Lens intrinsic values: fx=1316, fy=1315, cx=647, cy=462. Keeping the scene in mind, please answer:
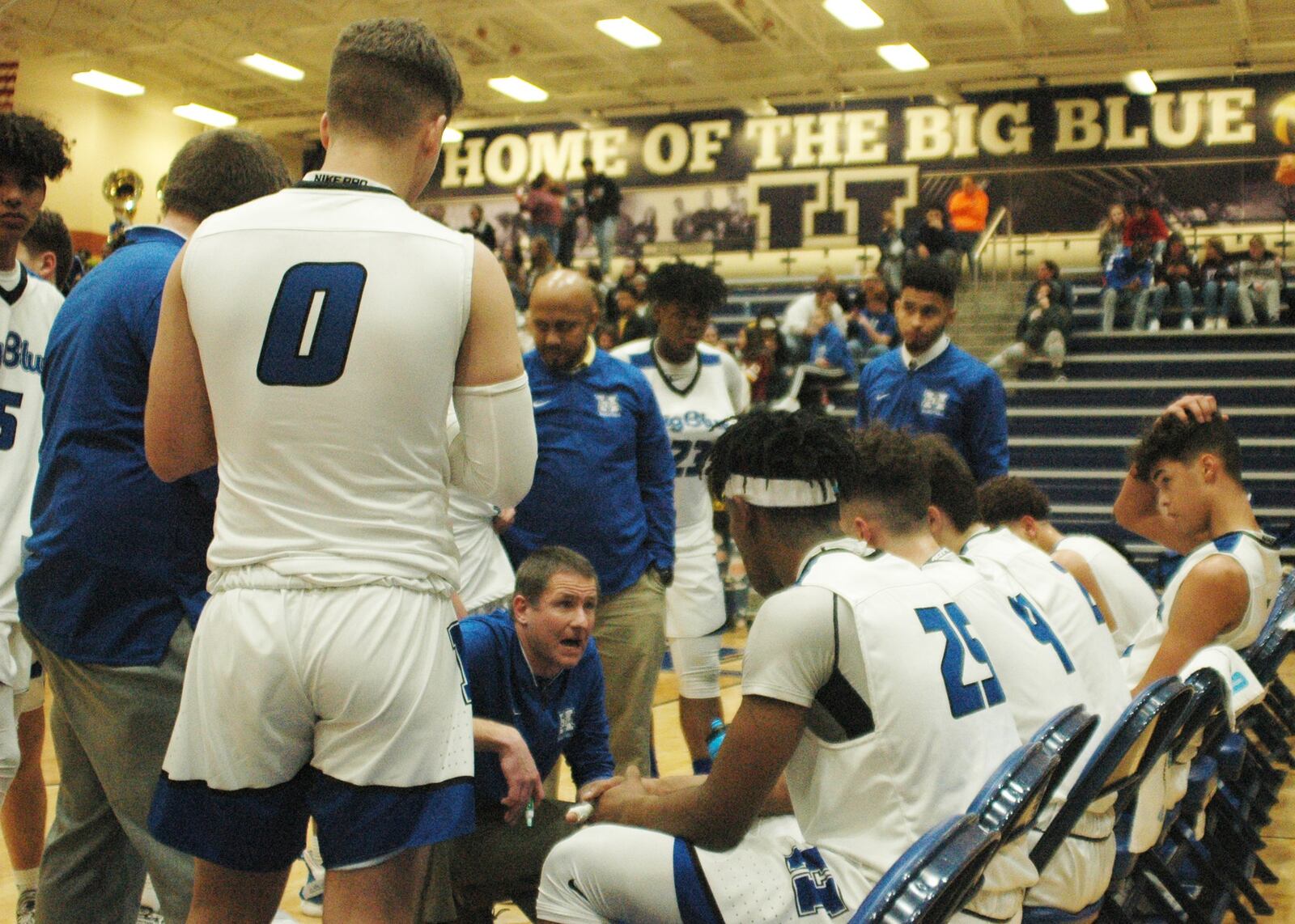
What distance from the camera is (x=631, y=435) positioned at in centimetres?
422

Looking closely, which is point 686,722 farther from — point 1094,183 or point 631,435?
point 1094,183

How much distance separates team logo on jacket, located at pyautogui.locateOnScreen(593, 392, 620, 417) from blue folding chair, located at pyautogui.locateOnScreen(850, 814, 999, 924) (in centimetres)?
257

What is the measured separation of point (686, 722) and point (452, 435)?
10.6 ft

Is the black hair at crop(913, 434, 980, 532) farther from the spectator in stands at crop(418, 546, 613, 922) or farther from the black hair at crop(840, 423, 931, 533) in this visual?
the spectator in stands at crop(418, 546, 613, 922)

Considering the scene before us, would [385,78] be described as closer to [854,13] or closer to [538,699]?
[538,699]

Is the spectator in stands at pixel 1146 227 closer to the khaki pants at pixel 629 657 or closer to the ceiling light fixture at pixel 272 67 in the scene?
the ceiling light fixture at pixel 272 67

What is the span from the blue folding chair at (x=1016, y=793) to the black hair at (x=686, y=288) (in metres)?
3.12

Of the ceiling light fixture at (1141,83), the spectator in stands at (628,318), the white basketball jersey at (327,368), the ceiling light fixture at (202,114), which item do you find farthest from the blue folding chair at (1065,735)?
the ceiling light fixture at (202,114)

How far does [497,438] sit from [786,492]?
26.1 inches

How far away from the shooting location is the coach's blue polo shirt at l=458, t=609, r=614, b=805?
10.7ft

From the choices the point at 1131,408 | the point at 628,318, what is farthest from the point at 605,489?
the point at 1131,408

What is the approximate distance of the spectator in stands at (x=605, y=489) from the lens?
4.10m

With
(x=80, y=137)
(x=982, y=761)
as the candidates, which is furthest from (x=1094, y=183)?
(x=982, y=761)

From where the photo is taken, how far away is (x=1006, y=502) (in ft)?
14.8
